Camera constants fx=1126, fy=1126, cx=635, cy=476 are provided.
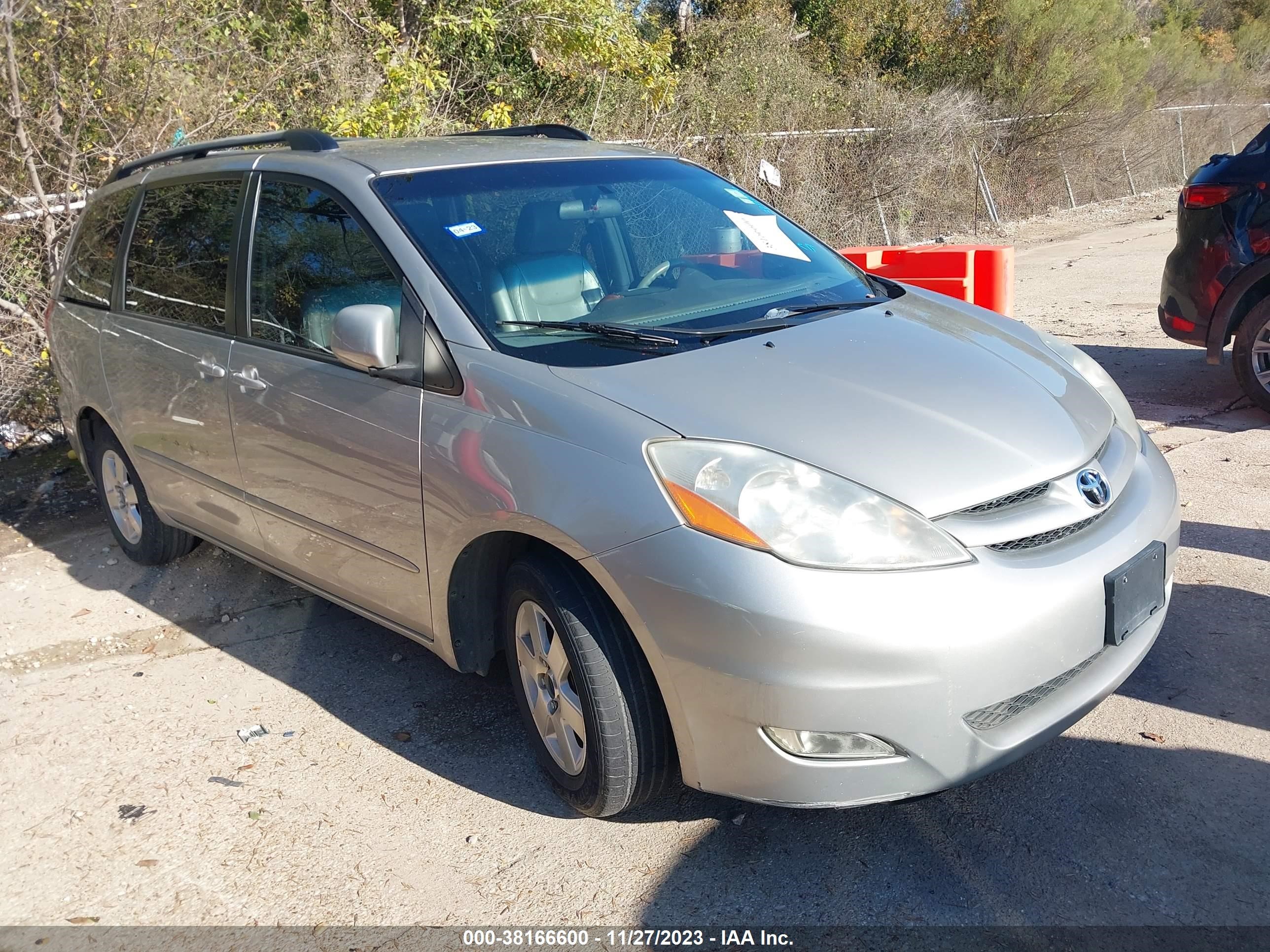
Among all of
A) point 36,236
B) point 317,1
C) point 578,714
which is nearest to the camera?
point 578,714

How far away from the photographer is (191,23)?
8727 mm

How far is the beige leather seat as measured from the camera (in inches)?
134

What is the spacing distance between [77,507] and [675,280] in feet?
14.5

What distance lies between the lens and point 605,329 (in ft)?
10.8

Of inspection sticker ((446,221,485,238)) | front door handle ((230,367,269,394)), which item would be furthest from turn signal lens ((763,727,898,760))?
front door handle ((230,367,269,394))

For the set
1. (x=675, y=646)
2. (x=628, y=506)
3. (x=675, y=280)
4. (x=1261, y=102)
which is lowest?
(x=1261, y=102)

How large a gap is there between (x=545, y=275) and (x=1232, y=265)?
461cm

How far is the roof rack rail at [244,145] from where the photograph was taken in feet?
13.3

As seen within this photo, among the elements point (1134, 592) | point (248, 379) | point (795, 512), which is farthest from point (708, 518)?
point (248, 379)

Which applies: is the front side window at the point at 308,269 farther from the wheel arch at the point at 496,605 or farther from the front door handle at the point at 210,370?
the wheel arch at the point at 496,605

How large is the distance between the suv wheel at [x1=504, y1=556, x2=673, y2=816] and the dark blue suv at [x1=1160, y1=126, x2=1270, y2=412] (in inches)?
195

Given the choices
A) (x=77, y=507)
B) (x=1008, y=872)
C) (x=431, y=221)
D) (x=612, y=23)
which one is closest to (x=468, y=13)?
(x=612, y=23)

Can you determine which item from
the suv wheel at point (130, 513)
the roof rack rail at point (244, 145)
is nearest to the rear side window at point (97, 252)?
the roof rack rail at point (244, 145)

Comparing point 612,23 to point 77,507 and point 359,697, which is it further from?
point 359,697
